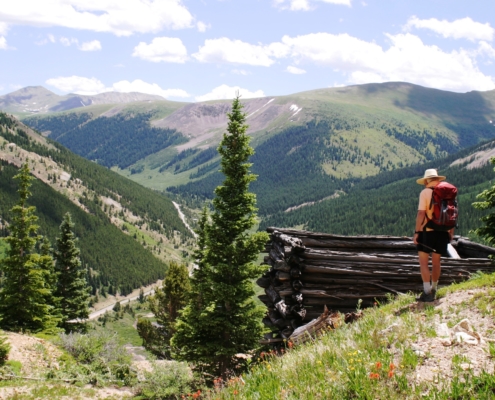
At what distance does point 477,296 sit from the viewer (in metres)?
9.58

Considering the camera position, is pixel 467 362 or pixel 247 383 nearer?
pixel 467 362

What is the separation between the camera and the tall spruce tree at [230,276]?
21.9 metres

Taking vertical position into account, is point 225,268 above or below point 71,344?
above

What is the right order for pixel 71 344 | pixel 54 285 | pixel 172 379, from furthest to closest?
pixel 54 285, pixel 71 344, pixel 172 379

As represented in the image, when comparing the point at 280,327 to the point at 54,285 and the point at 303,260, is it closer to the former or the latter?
the point at 303,260

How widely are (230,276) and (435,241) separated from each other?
13539 mm

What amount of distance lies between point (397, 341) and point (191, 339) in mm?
16961

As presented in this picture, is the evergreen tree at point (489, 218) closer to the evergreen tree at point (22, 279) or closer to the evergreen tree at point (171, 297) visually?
the evergreen tree at point (22, 279)

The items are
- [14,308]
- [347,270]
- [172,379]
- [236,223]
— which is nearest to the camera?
[347,270]

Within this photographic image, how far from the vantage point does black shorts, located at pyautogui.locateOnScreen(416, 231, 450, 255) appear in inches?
421

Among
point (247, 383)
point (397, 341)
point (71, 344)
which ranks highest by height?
point (397, 341)

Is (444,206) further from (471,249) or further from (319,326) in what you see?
(471,249)

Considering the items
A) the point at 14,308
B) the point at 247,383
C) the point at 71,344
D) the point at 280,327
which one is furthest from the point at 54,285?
the point at 247,383

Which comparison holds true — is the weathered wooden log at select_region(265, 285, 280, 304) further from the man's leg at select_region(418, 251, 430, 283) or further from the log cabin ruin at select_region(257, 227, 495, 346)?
the man's leg at select_region(418, 251, 430, 283)
